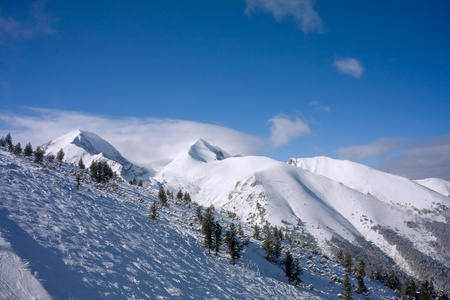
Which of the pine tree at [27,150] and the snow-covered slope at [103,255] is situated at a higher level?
the pine tree at [27,150]

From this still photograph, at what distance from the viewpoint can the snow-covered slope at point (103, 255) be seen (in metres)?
13.2

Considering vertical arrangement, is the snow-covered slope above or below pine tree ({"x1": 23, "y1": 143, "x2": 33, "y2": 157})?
below

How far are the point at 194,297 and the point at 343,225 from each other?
186 meters

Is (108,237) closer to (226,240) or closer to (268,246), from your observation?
(226,240)

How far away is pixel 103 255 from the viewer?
59.7 ft

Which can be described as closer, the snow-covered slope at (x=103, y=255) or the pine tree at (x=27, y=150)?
the snow-covered slope at (x=103, y=255)

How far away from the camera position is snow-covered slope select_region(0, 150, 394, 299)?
13188 millimetres

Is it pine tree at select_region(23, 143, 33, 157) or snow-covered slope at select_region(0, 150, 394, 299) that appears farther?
pine tree at select_region(23, 143, 33, 157)

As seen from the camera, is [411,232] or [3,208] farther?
[411,232]

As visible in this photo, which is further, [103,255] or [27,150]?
[27,150]

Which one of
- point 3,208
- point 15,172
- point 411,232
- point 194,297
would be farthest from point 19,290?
point 411,232

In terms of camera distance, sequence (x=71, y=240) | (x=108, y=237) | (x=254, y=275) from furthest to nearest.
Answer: (x=254, y=275)
(x=108, y=237)
(x=71, y=240)

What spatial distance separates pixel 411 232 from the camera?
189 m

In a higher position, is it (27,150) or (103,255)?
(27,150)
